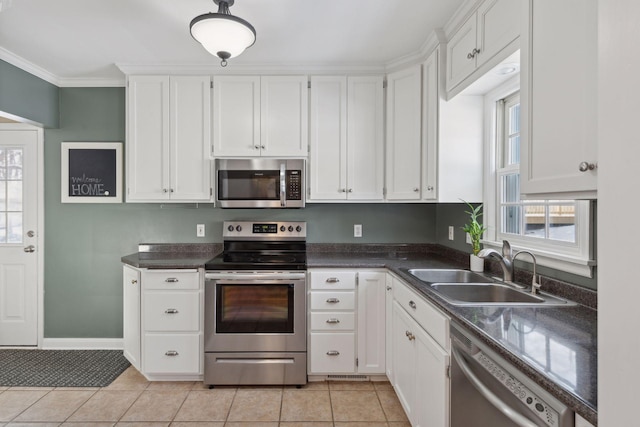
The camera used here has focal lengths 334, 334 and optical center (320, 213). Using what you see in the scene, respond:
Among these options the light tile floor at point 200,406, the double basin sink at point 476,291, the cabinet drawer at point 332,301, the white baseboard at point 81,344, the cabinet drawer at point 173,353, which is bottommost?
the light tile floor at point 200,406

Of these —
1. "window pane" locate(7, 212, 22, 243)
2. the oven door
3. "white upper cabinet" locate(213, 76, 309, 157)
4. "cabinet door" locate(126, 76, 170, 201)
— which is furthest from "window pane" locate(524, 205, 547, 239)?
"window pane" locate(7, 212, 22, 243)

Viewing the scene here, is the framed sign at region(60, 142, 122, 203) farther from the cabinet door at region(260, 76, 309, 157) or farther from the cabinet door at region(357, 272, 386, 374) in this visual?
the cabinet door at region(357, 272, 386, 374)

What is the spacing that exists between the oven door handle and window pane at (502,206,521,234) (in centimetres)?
143

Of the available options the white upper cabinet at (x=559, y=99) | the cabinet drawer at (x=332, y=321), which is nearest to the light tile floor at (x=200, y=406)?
the cabinet drawer at (x=332, y=321)

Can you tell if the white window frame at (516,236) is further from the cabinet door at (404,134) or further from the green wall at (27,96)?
the green wall at (27,96)

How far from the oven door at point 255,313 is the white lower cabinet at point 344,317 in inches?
4.1

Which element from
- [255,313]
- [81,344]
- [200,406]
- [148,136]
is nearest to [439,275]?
[255,313]

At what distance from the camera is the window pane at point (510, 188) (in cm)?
210

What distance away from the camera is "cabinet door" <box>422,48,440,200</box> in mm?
2338

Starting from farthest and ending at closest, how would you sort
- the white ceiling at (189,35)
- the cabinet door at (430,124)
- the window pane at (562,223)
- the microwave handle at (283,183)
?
the microwave handle at (283,183) < the cabinet door at (430,124) < the white ceiling at (189,35) < the window pane at (562,223)

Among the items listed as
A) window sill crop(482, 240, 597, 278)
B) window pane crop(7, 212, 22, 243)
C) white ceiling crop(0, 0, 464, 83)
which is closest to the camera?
window sill crop(482, 240, 597, 278)

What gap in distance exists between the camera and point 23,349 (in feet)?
10.0

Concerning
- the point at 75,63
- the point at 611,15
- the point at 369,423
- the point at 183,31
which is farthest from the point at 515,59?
the point at 75,63

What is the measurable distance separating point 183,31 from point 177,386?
2518 millimetres
